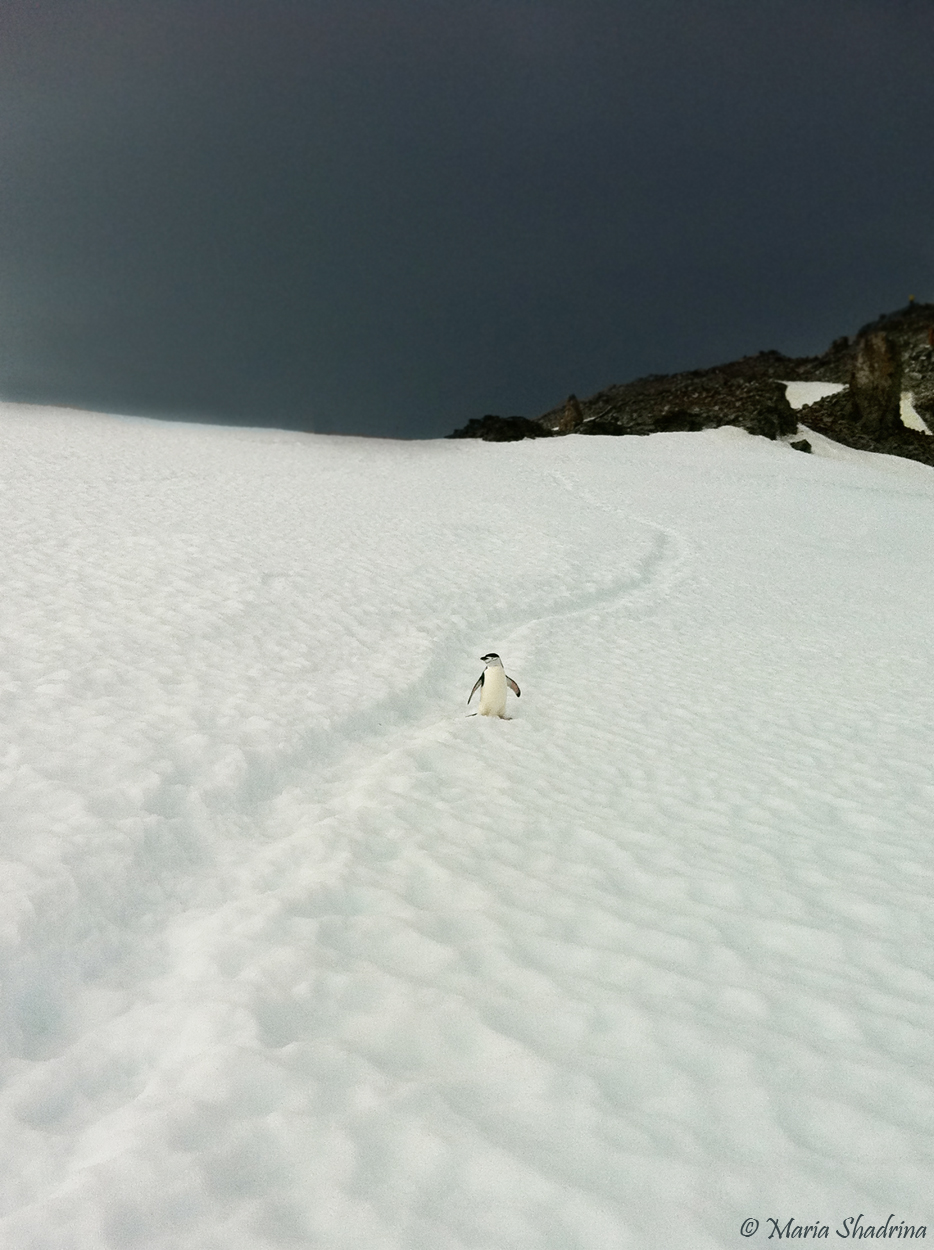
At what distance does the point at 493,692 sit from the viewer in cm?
902

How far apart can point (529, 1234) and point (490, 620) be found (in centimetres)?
1097

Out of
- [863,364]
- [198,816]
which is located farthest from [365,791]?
[863,364]

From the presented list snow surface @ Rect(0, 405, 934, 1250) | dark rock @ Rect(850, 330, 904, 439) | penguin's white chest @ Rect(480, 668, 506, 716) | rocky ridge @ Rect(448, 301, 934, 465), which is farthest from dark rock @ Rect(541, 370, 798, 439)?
penguin's white chest @ Rect(480, 668, 506, 716)

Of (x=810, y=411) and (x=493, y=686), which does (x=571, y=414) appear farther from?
(x=493, y=686)

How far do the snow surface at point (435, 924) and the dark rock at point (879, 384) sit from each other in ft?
162

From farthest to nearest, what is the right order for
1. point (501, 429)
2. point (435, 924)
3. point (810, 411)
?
1. point (810, 411)
2. point (501, 429)
3. point (435, 924)

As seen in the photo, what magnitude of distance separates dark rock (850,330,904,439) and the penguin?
55073 millimetres

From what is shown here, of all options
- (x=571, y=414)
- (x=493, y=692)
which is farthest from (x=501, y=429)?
(x=493, y=692)

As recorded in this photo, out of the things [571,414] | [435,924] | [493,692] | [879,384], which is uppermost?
[879,384]

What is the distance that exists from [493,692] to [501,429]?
44917 millimetres

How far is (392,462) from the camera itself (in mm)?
34969

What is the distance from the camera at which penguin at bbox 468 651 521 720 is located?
8.96 meters

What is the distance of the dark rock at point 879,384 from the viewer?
2207 inches

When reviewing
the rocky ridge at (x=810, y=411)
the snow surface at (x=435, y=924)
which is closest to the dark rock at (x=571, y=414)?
the rocky ridge at (x=810, y=411)
